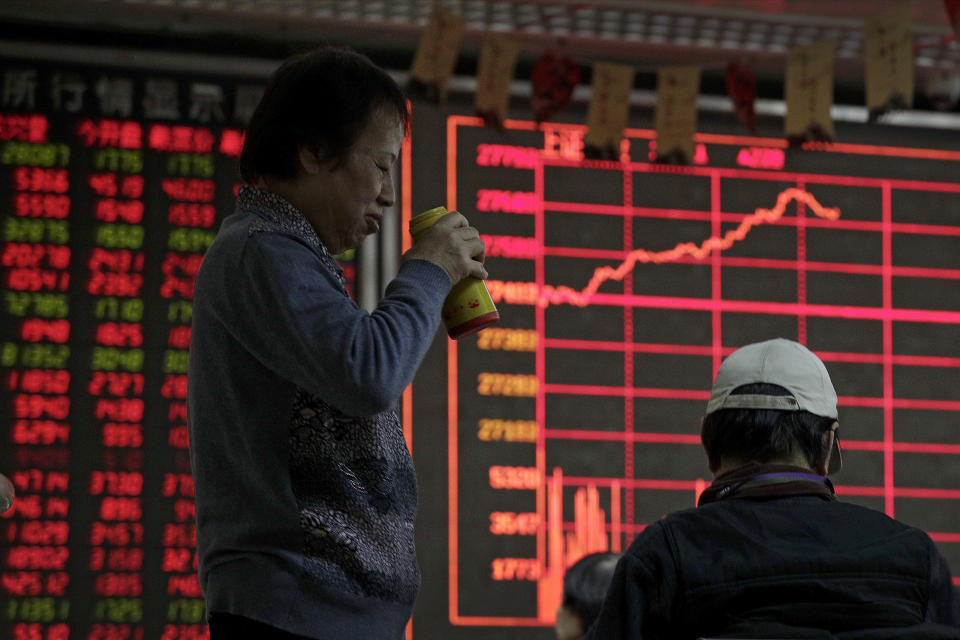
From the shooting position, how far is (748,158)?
3.28 metres

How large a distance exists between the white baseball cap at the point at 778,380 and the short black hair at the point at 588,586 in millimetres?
956

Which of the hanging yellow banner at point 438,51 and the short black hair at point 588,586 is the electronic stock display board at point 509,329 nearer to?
the hanging yellow banner at point 438,51

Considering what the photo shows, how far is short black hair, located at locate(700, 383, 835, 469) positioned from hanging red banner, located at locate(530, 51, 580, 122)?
175cm

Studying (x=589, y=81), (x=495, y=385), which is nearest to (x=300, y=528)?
(x=495, y=385)

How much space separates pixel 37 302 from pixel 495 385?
1.02 meters

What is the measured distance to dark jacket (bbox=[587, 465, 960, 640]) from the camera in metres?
1.29

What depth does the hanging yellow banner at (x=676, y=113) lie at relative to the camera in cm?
313

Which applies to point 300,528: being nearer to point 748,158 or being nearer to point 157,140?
point 157,140

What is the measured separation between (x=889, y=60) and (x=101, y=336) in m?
1.87

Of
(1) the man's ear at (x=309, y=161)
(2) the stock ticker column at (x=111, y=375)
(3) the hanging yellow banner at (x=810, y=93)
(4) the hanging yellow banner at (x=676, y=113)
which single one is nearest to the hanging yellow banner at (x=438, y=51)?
(4) the hanging yellow banner at (x=676, y=113)

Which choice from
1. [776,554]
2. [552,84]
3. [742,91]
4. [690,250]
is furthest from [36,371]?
[776,554]

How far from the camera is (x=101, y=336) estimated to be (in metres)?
2.88

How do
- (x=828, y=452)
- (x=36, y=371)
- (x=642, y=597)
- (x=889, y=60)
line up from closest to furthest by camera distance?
(x=642, y=597)
(x=828, y=452)
(x=36, y=371)
(x=889, y=60)

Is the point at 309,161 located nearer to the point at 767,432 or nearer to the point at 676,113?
the point at 767,432
